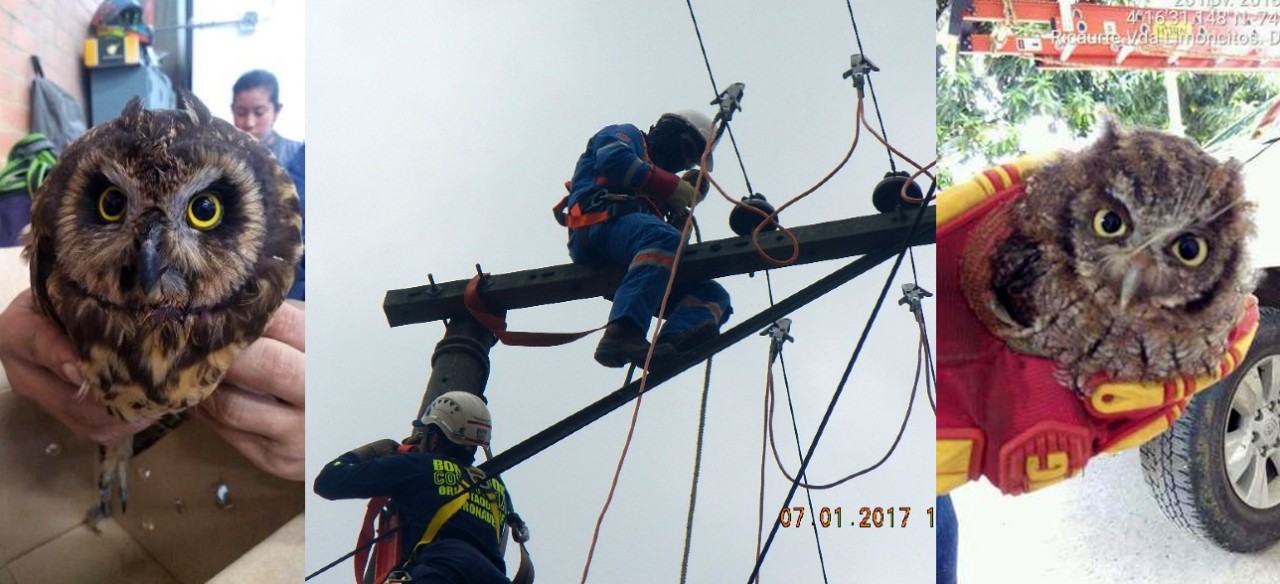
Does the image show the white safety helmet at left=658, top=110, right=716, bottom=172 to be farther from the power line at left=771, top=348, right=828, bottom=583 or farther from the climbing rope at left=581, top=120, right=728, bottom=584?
the power line at left=771, top=348, right=828, bottom=583

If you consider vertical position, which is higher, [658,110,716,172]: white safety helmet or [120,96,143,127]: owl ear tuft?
[120,96,143,127]: owl ear tuft

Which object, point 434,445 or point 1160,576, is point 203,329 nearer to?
point 434,445

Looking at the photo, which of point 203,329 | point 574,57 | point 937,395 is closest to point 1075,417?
point 937,395

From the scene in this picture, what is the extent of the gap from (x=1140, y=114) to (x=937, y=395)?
1.96 ft

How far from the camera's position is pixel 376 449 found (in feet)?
5.46

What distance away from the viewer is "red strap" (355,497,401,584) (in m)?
1.64

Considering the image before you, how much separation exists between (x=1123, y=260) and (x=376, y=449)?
1.30 meters

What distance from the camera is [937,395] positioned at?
64.6 inches

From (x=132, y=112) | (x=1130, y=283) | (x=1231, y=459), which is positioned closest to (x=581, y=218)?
(x=132, y=112)

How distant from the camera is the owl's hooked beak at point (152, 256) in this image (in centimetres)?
154

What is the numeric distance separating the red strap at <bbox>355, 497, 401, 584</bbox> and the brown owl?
0.36 m

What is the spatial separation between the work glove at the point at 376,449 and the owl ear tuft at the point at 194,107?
2.06 ft

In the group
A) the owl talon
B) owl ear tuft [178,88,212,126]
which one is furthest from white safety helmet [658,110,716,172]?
the owl talon
